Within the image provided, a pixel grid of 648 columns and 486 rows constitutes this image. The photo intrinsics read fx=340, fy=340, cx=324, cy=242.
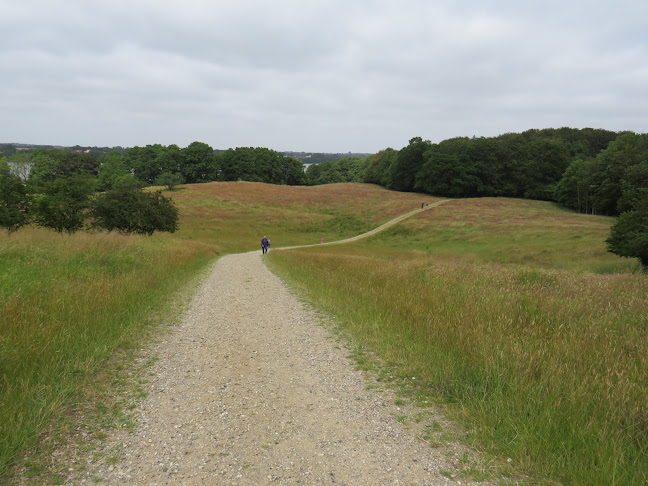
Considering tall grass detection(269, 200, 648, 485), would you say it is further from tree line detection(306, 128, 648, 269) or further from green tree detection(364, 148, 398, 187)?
green tree detection(364, 148, 398, 187)

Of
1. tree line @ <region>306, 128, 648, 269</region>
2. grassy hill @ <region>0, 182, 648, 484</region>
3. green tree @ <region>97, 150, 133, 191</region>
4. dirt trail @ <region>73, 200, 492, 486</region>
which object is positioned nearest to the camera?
dirt trail @ <region>73, 200, 492, 486</region>

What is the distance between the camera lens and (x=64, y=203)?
88.7 feet

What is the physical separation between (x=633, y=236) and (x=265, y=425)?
3190 centimetres

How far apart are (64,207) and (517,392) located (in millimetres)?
32475

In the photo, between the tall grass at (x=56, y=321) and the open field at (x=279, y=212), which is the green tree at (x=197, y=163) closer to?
the open field at (x=279, y=212)

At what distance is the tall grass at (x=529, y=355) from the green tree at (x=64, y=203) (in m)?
24.6

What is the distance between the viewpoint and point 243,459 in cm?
338

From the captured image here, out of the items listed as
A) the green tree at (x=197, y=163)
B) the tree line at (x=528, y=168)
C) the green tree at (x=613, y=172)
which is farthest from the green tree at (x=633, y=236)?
the green tree at (x=197, y=163)

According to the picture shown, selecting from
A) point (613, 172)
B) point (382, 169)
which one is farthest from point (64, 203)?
point (382, 169)

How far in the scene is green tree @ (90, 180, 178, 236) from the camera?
2889 centimetres

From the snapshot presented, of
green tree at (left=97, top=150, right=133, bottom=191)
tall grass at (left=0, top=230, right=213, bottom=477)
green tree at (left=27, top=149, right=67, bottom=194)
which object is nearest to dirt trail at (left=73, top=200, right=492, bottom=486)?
tall grass at (left=0, top=230, right=213, bottom=477)

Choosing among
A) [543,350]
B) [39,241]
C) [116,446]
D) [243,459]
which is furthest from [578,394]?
[39,241]

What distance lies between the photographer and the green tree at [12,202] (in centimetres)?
2246

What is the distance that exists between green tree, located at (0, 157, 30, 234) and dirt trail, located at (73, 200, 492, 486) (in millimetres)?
23792
